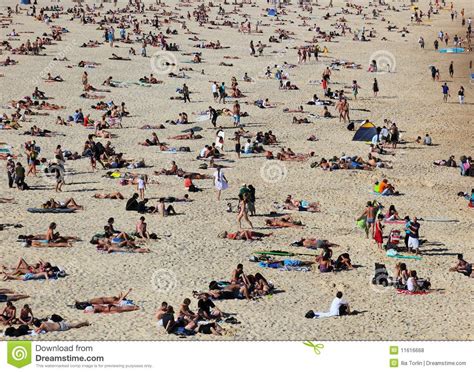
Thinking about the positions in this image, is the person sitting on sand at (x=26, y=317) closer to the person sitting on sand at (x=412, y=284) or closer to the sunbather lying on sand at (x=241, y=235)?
the sunbather lying on sand at (x=241, y=235)

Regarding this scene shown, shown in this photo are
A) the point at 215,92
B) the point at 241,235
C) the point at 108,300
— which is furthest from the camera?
the point at 215,92

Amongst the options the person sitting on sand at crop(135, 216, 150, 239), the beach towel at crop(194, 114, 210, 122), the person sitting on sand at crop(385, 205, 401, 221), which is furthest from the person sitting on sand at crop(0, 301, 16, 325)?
the beach towel at crop(194, 114, 210, 122)

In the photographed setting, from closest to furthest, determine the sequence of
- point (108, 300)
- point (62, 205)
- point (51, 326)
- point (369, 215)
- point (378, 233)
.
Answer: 1. point (51, 326)
2. point (108, 300)
3. point (378, 233)
4. point (369, 215)
5. point (62, 205)

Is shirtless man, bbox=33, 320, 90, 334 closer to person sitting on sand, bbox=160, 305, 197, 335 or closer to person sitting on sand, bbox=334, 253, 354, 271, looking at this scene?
person sitting on sand, bbox=160, 305, 197, 335

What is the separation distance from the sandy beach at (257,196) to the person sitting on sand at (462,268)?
10.7 inches

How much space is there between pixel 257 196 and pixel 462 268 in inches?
332

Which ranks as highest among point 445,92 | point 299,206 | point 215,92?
point 215,92

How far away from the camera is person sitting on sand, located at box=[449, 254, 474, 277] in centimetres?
2094

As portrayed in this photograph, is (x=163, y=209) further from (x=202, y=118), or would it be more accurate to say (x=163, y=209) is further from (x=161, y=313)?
(x=202, y=118)

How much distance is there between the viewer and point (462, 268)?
21.1 meters

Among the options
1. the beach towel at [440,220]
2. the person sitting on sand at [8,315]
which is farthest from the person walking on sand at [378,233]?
the person sitting on sand at [8,315]

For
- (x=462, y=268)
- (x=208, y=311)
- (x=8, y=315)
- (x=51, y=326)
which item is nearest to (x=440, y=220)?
(x=462, y=268)

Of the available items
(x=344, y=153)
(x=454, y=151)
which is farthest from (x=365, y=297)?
(x=454, y=151)

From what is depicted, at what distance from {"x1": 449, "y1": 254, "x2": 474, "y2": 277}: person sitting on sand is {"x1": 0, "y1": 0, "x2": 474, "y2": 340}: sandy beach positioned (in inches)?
10.7
